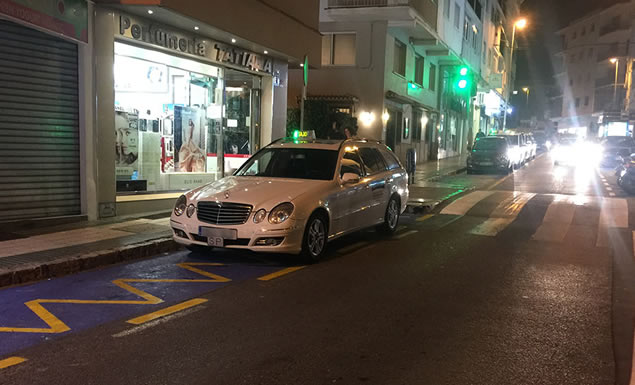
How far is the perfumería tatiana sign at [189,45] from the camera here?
33.9 feet

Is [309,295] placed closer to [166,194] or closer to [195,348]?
[195,348]

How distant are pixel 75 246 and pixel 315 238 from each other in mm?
3425

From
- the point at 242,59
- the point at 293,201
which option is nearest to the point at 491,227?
the point at 293,201

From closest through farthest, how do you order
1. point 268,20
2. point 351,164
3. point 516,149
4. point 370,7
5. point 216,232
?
point 216,232 → point 351,164 → point 268,20 → point 370,7 → point 516,149

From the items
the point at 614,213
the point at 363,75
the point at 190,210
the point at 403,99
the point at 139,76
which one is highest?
the point at 363,75

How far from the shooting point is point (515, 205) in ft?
45.0

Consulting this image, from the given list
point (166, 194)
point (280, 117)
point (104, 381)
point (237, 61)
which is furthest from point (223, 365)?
point (280, 117)

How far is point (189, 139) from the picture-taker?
13.4m

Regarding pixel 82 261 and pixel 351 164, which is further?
pixel 351 164

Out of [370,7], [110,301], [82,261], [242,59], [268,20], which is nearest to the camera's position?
[110,301]

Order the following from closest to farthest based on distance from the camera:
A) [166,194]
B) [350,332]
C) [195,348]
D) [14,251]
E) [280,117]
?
[195,348]
[350,332]
[14,251]
[166,194]
[280,117]

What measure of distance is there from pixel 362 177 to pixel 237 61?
6224 millimetres

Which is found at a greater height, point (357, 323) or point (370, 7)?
point (370, 7)

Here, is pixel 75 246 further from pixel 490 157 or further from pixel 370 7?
pixel 490 157
